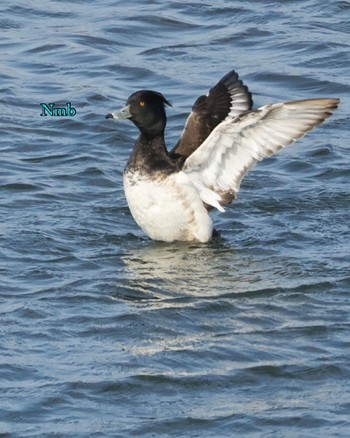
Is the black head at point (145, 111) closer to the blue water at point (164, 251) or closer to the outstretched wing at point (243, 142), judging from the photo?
the outstretched wing at point (243, 142)

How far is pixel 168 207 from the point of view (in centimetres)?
1053

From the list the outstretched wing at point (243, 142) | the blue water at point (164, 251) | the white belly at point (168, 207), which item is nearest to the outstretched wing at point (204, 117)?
the outstretched wing at point (243, 142)

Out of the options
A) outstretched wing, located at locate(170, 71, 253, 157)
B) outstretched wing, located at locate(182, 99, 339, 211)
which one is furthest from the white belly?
outstretched wing, located at locate(170, 71, 253, 157)

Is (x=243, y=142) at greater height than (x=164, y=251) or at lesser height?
greater

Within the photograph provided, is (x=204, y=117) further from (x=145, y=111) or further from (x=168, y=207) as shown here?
(x=168, y=207)

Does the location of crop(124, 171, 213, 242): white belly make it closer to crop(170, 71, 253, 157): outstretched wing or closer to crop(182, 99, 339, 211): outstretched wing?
crop(182, 99, 339, 211): outstretched wing

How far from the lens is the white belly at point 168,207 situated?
1045 cm

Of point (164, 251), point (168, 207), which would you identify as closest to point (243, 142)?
point (168, 207)

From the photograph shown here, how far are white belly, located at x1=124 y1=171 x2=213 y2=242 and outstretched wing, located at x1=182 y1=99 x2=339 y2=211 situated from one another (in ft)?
0.39

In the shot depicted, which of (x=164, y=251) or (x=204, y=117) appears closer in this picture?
(x=164, y=251)

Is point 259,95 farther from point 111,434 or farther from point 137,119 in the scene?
point 111,434

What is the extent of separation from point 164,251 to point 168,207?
358 mm

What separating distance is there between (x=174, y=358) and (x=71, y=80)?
7.33 meters

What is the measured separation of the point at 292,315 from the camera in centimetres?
919
